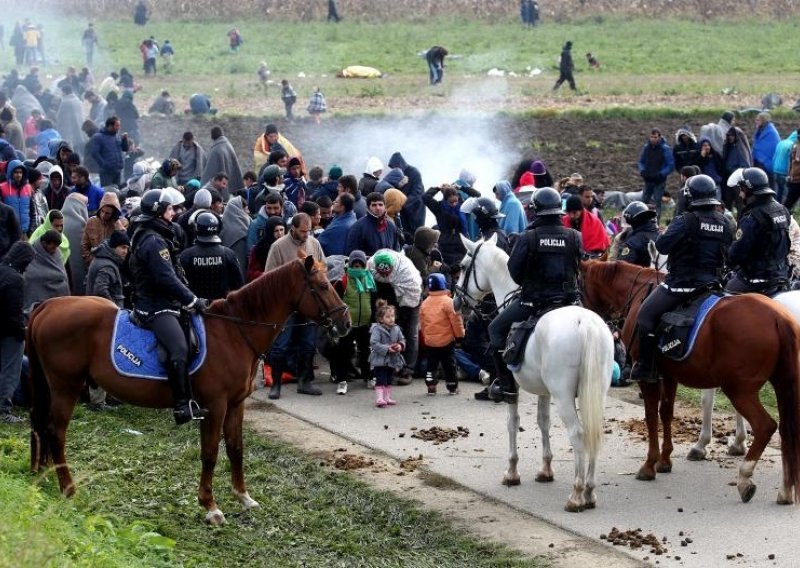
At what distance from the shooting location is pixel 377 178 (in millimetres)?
19344

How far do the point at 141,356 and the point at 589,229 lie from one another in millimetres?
7426

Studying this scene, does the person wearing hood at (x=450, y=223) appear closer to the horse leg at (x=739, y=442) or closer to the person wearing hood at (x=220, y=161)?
the person wearing hood at (x=220, y=161)

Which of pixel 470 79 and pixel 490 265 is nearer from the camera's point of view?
pixel 490 265

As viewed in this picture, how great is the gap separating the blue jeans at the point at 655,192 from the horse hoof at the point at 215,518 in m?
15.0

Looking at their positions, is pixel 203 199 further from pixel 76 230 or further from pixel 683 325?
pixel 683 325

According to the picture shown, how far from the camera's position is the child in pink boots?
1489 cm

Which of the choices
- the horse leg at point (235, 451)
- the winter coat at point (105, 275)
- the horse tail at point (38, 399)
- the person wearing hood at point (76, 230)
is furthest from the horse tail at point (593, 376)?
the person wearing hood at point (76, 230)

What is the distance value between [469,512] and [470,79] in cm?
3422

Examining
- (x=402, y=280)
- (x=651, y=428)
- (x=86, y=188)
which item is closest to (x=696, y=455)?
(x=651, y=428)

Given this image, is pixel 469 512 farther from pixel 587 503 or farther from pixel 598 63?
pixel 598 63

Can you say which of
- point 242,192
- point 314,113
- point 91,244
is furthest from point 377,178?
point 314,113

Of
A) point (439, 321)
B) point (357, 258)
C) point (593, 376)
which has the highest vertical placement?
point (357, 258)

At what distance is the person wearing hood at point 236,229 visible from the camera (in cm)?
1680

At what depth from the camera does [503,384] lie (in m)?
12.3
